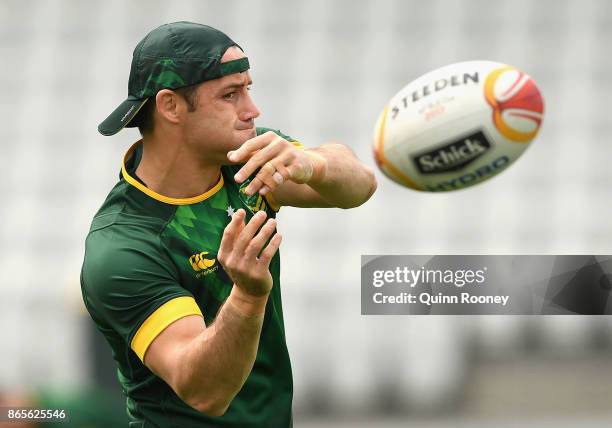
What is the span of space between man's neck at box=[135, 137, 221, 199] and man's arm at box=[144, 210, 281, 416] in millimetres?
577

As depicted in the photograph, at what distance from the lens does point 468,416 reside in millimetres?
9039

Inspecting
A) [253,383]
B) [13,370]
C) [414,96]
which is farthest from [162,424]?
[13,370]

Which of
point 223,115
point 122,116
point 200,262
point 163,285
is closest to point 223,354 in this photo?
point 163,285

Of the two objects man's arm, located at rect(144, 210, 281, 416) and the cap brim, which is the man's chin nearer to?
the cap brim

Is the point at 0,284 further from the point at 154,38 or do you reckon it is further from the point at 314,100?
the point at 154,38

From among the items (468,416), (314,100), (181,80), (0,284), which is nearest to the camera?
(181,80)

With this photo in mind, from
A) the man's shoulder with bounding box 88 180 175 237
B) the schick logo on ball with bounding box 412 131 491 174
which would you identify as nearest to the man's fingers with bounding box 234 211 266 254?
the man's shoulder with bounding box 88 180 175 237

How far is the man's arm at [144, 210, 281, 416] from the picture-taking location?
2859mm

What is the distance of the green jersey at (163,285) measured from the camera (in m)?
3.33

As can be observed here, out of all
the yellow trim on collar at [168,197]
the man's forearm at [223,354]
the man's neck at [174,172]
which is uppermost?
the man's neck at [174,172]

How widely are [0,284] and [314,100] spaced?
160 inches

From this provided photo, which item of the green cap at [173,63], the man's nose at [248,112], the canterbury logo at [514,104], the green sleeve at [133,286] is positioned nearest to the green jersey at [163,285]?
the green sleeve at [133,286]

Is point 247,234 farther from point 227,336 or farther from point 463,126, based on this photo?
point 463,126

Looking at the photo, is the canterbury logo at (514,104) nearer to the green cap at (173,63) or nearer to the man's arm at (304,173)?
the man's arm at (304,173)
